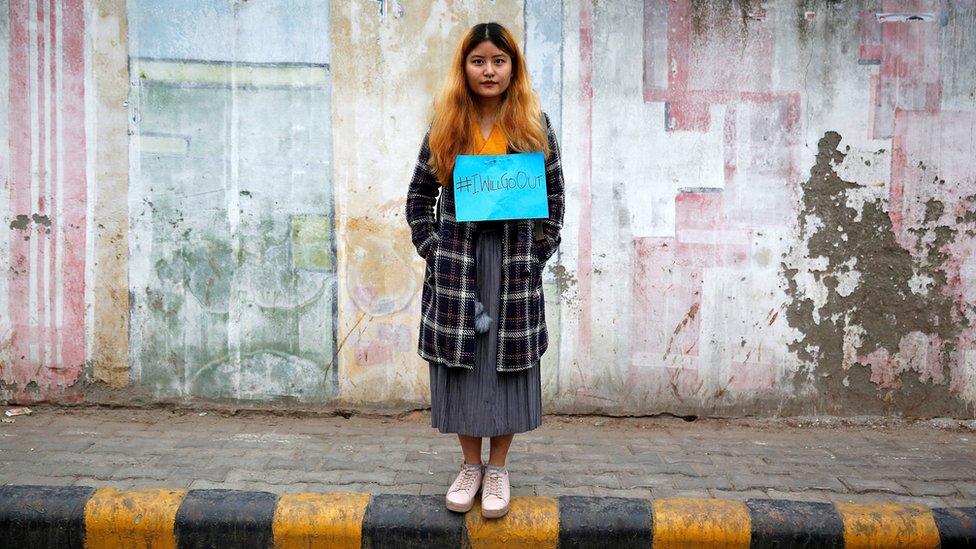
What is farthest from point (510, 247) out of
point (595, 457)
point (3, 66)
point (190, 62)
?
point (3, 66)

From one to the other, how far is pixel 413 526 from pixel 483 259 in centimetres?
108

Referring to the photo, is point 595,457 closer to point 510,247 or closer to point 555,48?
point 510,247

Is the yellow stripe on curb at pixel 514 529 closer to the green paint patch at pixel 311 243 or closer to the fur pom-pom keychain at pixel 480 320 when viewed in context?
the fur pom-pom keychain at pixel 480 320

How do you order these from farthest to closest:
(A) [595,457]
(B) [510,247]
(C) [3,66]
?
(C) [3,66]
(A) [595,457]
(B) [510,247]

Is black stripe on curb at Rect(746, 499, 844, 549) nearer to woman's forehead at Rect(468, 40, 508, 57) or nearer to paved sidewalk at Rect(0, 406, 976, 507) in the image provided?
paved sidewalk at Rect(0, 406, 976, 507)

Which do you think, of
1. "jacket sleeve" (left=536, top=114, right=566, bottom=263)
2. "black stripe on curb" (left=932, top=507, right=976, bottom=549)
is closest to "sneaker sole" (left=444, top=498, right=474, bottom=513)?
"jacket sleeve" (left=536, top=114, right=566, bottom=263)

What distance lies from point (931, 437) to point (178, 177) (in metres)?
4.41

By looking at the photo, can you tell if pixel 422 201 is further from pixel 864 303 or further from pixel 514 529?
pixel 864 303

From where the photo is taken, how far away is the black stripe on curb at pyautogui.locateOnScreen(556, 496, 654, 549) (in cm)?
306

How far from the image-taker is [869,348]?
14.7 ft

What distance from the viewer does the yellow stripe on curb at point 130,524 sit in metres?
3.09

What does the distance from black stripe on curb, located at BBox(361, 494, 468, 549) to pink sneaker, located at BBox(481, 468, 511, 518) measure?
0.33ft

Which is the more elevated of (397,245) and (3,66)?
(3,66)

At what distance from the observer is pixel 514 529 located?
9.89 ft
